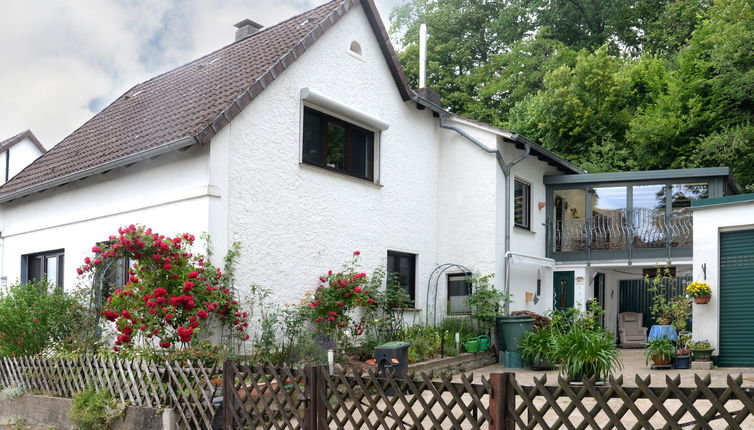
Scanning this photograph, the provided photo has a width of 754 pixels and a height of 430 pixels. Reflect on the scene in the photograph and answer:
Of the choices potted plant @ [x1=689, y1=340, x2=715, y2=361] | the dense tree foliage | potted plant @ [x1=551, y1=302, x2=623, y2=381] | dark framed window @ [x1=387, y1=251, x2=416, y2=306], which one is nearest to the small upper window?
dark framed window @ [x1=387, y1=251, x2=416, y2=306]

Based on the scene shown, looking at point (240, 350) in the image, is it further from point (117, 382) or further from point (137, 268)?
point (117, 382)

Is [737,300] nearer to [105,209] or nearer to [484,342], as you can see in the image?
[484,342]

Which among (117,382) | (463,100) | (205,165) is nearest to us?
(117,382)

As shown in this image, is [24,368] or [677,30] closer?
[24,368]

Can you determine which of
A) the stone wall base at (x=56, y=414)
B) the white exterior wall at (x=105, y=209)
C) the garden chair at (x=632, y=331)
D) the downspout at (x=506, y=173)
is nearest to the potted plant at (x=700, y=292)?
the downspout at (x=506, y=173)

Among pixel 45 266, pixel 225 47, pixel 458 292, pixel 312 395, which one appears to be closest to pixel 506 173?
pixel 458 292

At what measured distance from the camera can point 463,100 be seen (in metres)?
30.8

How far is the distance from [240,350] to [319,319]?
1542 millimetres

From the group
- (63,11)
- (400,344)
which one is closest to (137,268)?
(400,344)

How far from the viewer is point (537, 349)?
13648 mm

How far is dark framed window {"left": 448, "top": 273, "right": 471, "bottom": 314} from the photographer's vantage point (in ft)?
51.7

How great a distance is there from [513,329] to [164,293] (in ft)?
25.4

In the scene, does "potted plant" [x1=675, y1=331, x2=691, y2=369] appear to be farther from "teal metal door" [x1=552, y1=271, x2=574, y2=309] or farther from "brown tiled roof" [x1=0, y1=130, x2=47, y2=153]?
"brown tiled roof" [x1=0, y1=130, x2=47, y2=153]

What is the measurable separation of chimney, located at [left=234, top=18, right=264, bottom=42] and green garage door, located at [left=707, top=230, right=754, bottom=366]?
1171 centimetres
